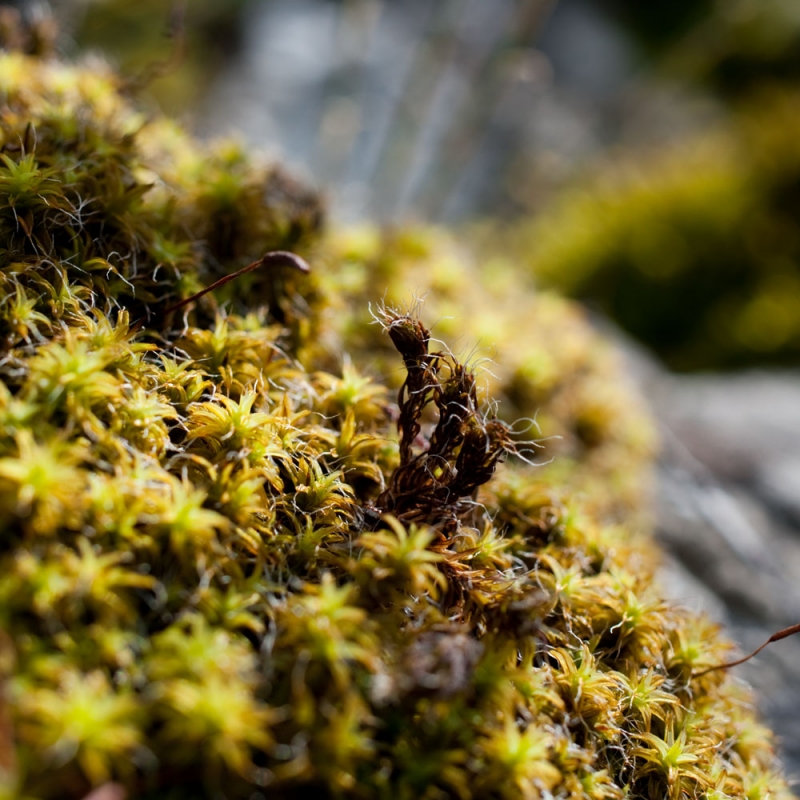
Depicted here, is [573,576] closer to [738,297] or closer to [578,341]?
[578,341]

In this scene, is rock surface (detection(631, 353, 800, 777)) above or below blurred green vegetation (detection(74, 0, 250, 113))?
above

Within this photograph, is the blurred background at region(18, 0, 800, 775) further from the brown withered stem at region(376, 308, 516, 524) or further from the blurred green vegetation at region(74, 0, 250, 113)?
the brown withered stem at region(376, 308, 516, 524)

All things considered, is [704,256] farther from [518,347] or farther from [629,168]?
[518,347]

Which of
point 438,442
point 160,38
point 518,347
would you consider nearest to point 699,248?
point 518,347

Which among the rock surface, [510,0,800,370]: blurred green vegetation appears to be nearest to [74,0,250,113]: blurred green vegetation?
the rock surface

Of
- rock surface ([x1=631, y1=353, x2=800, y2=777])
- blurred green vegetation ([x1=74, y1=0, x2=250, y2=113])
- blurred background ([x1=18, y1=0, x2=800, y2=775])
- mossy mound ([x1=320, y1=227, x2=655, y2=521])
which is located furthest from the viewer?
blurred green vegetation ([x1=74, y1=0, x2=250, y2=113])

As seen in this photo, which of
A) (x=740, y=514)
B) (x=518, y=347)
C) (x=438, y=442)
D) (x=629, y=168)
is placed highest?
(x=438, y=442)
